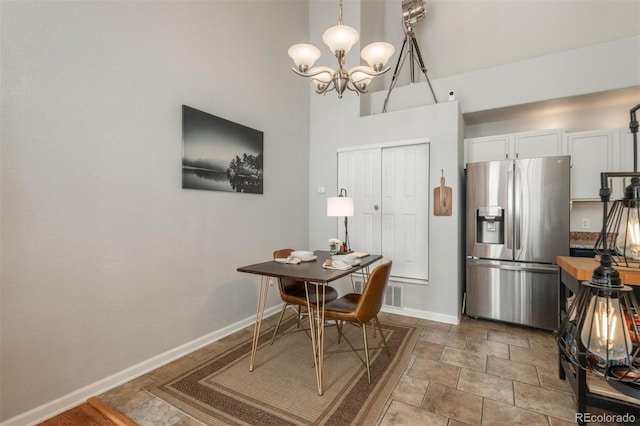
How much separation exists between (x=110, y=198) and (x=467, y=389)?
2.89 m

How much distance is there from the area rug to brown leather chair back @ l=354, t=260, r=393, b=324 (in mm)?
503

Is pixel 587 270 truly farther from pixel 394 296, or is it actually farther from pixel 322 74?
pixel 394 296

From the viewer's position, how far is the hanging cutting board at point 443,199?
344 centimetres

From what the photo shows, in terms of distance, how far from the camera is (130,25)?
2.28m

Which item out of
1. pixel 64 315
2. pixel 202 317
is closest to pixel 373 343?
pixel 202 317

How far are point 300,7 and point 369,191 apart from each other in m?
2.79

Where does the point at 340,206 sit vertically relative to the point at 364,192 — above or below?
below

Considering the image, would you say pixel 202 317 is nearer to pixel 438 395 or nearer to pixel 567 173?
pixel 438 395

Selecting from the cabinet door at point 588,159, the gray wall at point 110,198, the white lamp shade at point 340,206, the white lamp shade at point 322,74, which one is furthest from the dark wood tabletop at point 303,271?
the cabinet door at point 588,159

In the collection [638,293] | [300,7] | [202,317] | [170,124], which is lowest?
[202,317]

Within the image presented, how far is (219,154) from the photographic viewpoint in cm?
301

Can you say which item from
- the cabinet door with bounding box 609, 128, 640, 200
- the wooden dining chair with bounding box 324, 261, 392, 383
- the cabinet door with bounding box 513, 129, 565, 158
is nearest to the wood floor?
the wooden dining chair with bounding box 324, 261, 392, 383

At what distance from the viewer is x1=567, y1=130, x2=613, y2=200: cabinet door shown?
3414mm

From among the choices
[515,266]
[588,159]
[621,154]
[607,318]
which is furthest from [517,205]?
[607,318]
